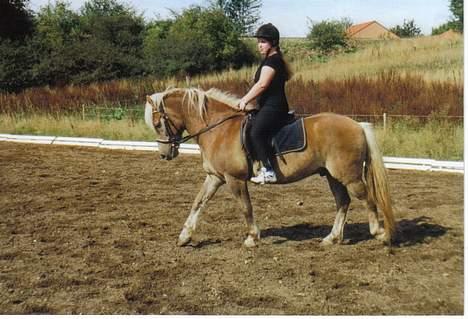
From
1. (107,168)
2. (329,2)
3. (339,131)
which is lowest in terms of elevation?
(107,168)

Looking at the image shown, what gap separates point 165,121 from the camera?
5398mm

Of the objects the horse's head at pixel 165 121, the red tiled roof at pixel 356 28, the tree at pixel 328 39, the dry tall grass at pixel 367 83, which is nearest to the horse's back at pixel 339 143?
the horse's head at pixel 165 121

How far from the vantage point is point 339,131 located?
5.11 metres

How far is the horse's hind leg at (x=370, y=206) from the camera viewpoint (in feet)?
17.0

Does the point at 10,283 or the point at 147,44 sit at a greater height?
the point at 147,44

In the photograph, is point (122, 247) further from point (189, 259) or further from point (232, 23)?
point (232, 23)

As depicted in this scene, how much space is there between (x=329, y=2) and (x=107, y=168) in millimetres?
5743

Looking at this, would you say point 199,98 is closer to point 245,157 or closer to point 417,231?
point 245,157

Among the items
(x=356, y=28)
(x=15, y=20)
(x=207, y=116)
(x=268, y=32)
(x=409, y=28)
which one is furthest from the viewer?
(x=15, y=20)

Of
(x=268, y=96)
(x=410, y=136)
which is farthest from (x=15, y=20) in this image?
(x=268, y=96)

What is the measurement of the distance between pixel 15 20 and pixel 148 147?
33.8 ft

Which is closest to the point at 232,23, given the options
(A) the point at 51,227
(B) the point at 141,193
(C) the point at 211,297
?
(B) the point at 141,193

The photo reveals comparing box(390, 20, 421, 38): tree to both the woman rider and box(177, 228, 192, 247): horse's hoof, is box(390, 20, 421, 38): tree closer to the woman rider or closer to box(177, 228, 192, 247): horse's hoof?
the woman rider

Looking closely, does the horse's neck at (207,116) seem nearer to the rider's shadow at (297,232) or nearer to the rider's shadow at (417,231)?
the rider's shadow at (297,232)
